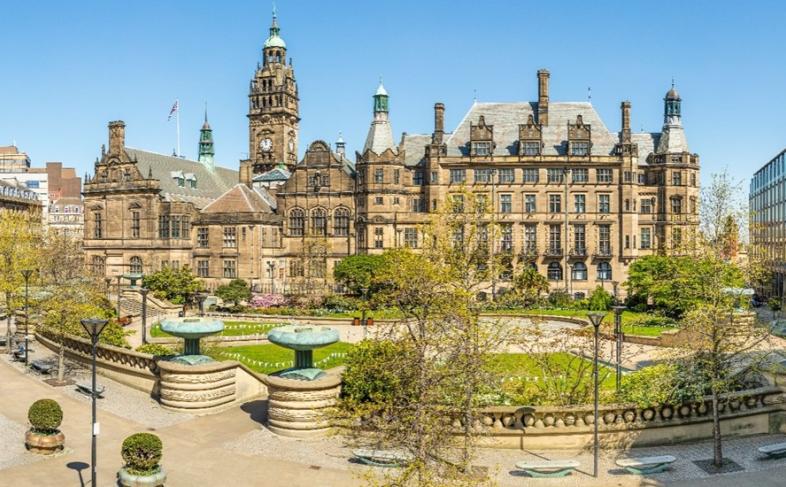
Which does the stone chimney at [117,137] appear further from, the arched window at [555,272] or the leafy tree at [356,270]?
the arched window at [555,272]

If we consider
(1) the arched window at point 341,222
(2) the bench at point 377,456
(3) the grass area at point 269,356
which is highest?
(1) the arched window at point 341,222

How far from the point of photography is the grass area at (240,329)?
157 ft

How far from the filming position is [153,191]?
7319 cm

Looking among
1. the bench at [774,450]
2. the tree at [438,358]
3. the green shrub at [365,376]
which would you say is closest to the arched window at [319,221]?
the green shrub at [365,376]

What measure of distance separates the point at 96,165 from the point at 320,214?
23315mm

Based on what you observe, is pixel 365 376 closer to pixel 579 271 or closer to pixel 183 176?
pixel 579 271

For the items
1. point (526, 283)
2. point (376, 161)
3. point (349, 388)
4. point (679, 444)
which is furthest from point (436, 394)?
point (376, 161)

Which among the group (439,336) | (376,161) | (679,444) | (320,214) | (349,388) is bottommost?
(679,444)

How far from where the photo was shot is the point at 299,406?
25.3 meters

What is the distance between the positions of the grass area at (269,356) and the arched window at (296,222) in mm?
31655

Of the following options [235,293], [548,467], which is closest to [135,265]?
[235,293]

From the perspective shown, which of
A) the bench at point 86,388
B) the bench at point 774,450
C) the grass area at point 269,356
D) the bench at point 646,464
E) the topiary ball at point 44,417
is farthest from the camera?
the grass area at point 269,356

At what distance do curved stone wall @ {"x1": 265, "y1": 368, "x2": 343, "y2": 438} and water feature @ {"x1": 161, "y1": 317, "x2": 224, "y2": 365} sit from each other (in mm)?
4330

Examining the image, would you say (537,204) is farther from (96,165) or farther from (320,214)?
(96,165)
